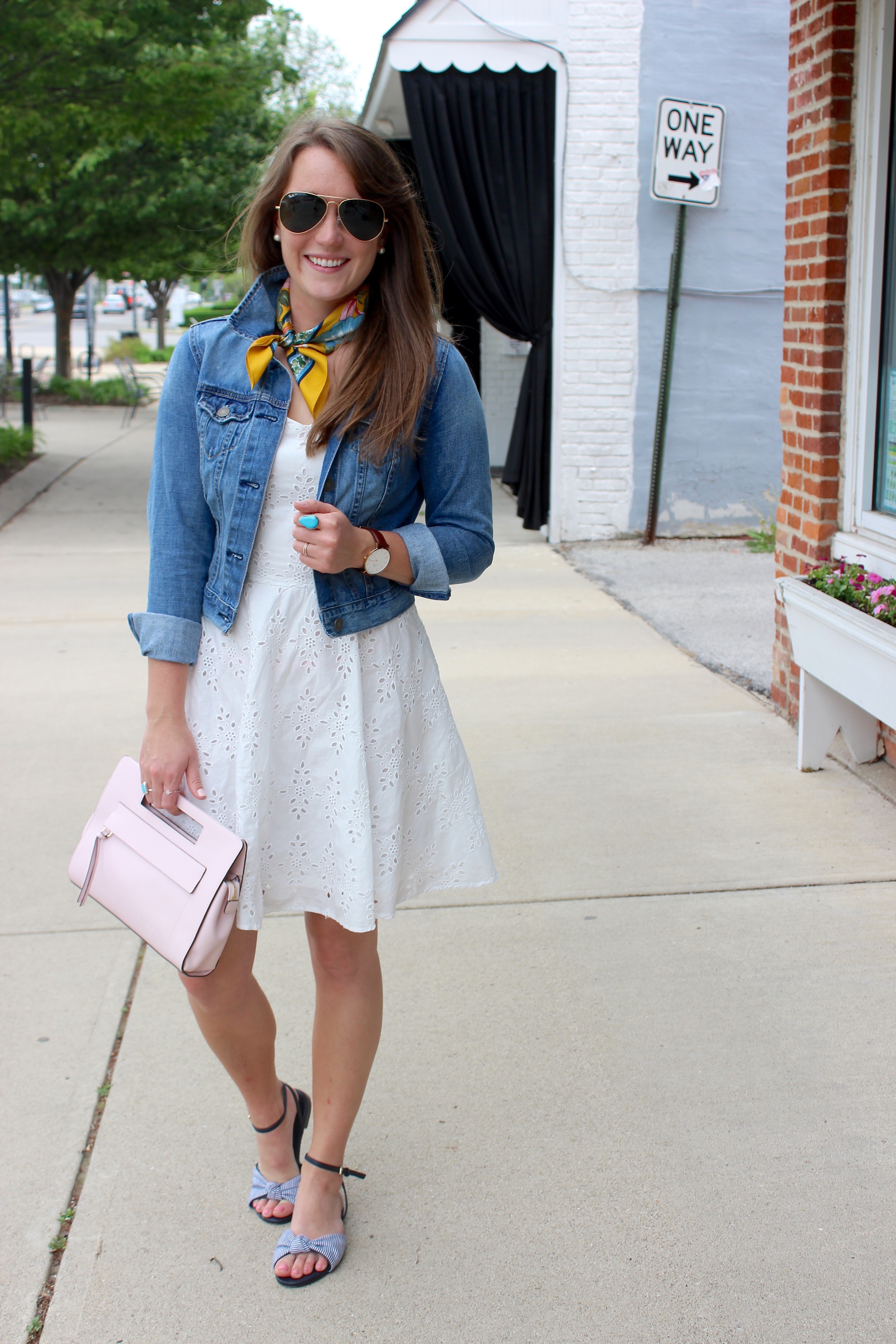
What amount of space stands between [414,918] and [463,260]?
641 centimetres

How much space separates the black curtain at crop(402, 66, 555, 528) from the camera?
855 centimetres

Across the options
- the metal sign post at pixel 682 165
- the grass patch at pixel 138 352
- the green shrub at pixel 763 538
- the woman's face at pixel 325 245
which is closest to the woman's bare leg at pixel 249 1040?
the woman's face at pixel 325 245

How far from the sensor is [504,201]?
8789 mm

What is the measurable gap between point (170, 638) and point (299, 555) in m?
0.28

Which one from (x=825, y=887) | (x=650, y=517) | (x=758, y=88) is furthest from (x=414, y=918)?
(x=758, y=88)

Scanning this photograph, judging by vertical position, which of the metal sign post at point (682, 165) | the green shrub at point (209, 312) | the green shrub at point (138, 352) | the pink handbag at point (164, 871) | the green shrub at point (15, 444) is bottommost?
the pink handbag at point (164, 871)

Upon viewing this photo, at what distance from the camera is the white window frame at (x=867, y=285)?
13.8 ft

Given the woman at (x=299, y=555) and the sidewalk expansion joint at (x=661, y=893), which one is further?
the sidewalk expansion joint at (x=661, y=893)

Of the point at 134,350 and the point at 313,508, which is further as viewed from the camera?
the point at 134,350

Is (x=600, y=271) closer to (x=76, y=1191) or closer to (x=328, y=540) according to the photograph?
(x=328, y=540)

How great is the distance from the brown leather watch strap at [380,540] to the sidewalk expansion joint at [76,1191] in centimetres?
136

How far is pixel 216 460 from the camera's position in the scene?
2.02 metres

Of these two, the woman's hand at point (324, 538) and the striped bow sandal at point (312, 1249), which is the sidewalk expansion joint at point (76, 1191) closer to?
the striped bow sandal at point (312, 1249)


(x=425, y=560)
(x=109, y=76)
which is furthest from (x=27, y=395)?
(x=425, y=560)
